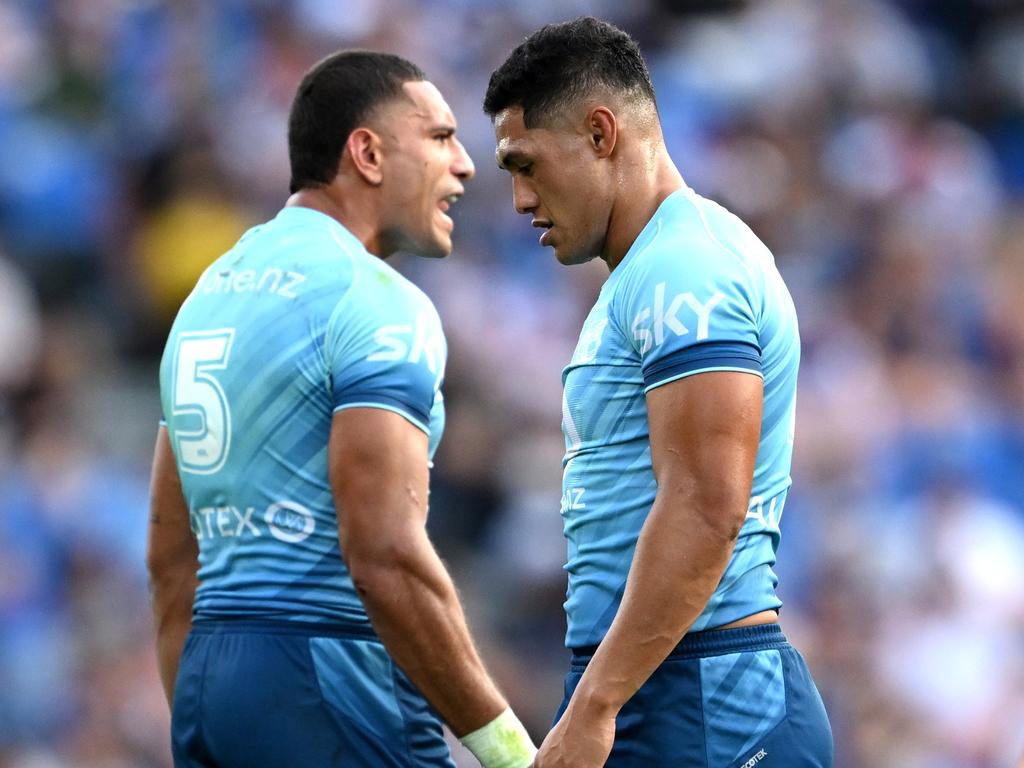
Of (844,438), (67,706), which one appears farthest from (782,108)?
(67,706)

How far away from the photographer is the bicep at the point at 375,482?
4.06 meters

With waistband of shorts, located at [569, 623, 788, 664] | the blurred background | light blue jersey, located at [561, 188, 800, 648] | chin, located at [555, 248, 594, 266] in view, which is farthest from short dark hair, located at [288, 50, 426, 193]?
the blurred background

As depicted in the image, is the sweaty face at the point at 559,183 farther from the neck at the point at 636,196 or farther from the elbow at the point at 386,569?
the elbow at the point at 386,569

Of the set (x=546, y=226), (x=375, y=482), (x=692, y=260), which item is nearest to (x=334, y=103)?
(x=546, y=226)

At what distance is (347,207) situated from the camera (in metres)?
4.73

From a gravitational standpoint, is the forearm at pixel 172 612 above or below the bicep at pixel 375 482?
below

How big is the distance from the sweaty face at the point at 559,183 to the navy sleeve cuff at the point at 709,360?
0.56 m

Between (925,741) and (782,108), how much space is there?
5.24m

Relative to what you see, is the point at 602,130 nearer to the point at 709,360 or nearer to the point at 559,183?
the point at 559,183

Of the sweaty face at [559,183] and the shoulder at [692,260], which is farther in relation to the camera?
the sweaty face at [559,183]

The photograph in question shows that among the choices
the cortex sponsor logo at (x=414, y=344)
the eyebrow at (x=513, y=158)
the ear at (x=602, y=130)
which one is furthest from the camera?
the cortex sponsor logo at (x=414, y=344)

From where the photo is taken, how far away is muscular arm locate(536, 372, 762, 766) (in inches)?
138

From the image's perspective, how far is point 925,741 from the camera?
8117 millimetres

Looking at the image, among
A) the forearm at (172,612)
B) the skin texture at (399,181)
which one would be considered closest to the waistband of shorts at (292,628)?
the forearm at (172,612)
